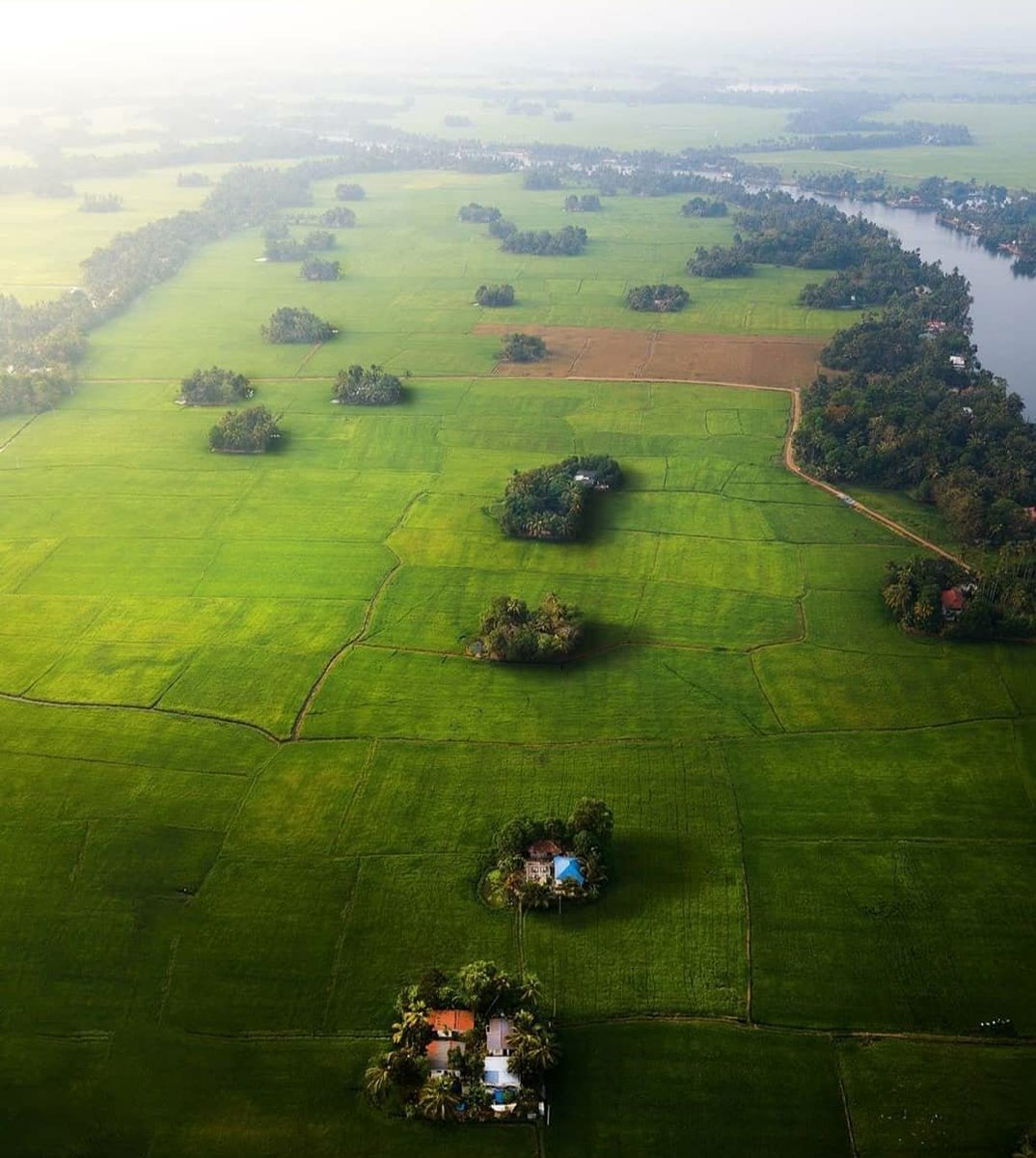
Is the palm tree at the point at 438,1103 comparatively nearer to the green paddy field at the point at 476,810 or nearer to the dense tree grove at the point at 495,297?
the green paddy field at the point at 476,810

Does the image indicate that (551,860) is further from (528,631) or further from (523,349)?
(523,349)

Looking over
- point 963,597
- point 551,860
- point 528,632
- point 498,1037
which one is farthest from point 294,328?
point 498,1037

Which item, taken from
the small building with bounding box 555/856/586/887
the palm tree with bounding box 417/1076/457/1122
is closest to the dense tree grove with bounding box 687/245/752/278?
the small building with bounding box 555/856/586/887

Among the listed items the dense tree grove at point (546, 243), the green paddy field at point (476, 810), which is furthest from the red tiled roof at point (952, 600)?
the dense tree grove at point (546, 243)

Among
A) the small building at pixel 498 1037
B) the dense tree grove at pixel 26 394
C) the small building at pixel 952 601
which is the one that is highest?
the small building at pixel 952 601

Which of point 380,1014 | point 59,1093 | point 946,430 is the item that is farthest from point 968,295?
point 59,1093

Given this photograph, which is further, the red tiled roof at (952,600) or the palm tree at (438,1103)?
the red tiled roof at (952,600)
